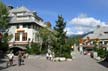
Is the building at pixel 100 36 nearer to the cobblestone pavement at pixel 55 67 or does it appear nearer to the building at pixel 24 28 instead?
the building at pixel 24 28

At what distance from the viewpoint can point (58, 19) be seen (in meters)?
54.2

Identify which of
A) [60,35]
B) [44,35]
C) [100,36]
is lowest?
[60,35]

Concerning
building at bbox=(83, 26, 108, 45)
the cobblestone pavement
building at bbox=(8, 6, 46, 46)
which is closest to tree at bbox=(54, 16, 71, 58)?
the cobblestone pavement

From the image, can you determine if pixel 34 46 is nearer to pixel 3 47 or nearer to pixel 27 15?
pixel 3 47

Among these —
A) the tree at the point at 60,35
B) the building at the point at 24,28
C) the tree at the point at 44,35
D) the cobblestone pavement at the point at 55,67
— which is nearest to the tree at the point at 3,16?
the tree at the point at 60,35

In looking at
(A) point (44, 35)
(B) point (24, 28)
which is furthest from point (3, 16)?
(A) point (44, 35)

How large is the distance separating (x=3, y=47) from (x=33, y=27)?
14.4m

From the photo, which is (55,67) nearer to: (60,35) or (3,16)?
(60,35)

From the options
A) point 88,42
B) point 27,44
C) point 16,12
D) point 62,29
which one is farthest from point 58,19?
point 88,42

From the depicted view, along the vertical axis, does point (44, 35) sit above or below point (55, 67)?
above

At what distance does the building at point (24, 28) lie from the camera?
74.7 metres

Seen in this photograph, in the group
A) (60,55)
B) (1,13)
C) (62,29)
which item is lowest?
(60,55)

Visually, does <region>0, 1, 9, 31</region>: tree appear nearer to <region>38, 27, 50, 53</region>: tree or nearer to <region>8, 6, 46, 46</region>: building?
<region>8, 6, 46, 46</region>: building

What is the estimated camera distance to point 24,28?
7562 centimetres
